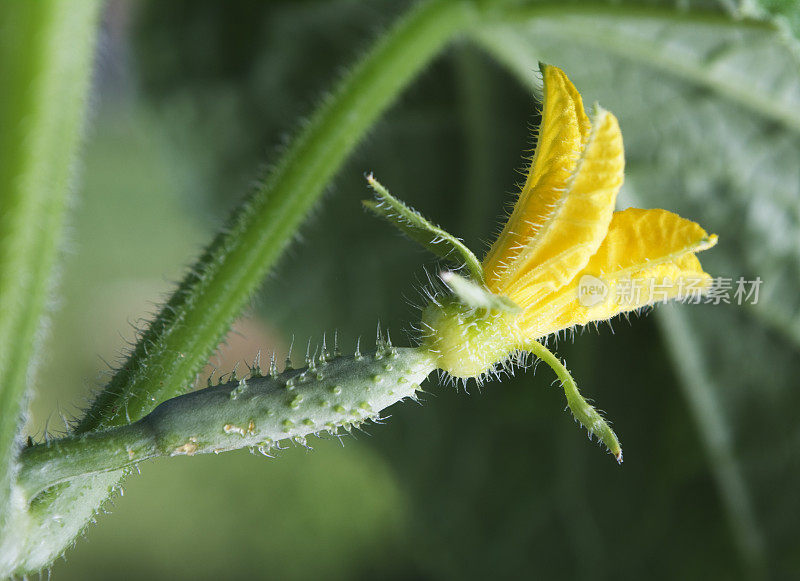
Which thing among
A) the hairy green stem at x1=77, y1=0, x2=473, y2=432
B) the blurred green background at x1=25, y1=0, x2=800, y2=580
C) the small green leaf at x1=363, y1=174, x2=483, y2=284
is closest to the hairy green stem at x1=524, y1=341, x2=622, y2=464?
the small green leaf at x1=363, y1=174, x2=483, y2=284

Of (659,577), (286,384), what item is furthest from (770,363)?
(286,384)

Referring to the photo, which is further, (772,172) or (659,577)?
(659,577)

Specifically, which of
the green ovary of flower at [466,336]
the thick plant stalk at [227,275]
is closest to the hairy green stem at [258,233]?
the thick plant stalk at [227,275]

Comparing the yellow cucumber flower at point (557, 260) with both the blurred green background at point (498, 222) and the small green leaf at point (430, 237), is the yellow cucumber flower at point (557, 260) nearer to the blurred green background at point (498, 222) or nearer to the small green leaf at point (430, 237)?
the small green leaf at point (430, 237)

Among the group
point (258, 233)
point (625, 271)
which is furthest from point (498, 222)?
point (625, 271)

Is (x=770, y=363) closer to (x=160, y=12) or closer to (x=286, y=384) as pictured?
(x=286, y=384)
